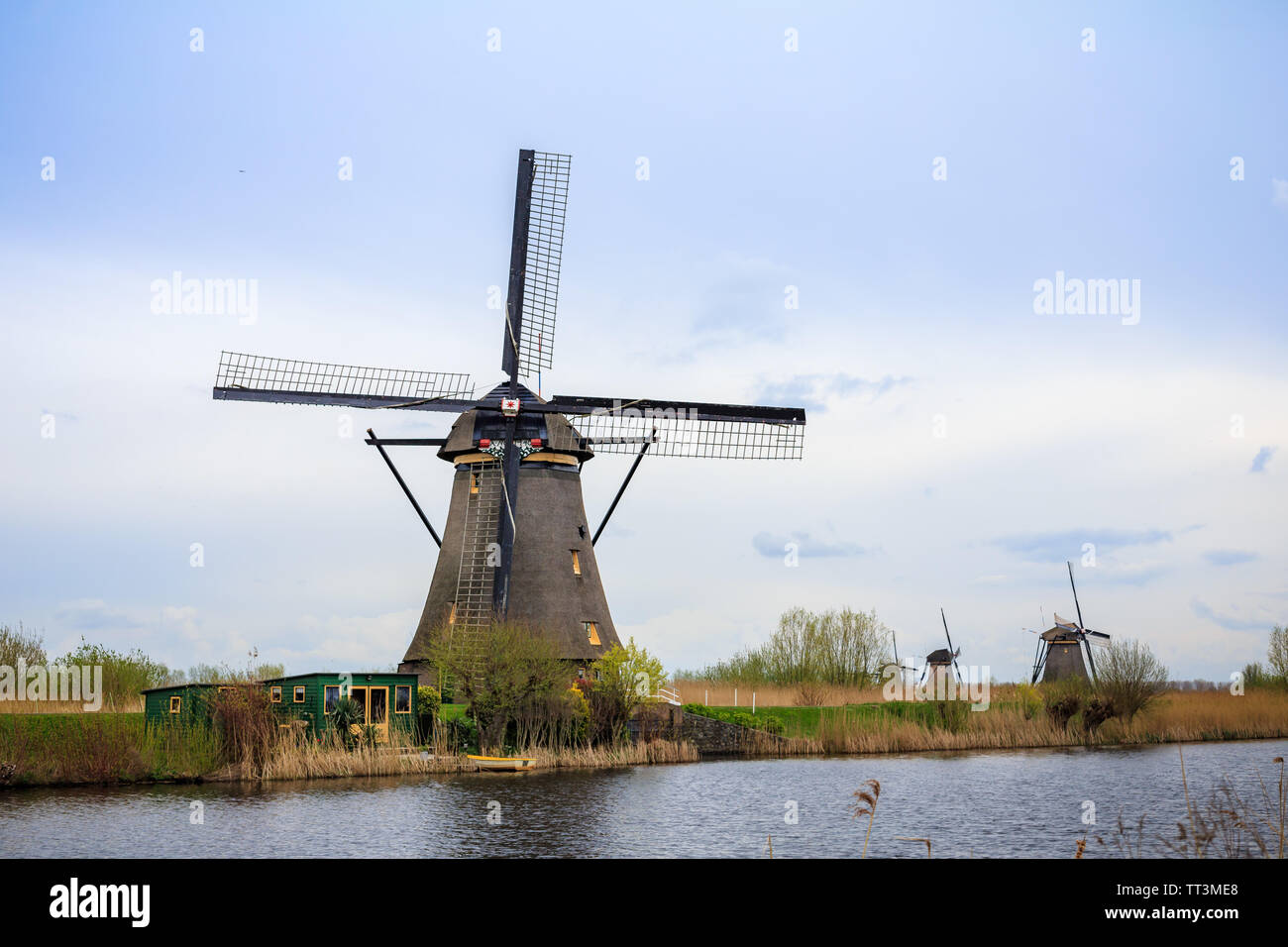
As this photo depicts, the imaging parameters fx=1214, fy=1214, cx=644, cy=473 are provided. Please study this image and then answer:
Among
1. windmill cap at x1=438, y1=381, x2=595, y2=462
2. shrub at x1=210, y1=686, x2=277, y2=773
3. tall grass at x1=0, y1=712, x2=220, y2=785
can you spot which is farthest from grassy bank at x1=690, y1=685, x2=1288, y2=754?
tall grass at x1=0, y1=712, x2=220, y2=785

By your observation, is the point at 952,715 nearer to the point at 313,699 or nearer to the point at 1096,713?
the point at 1096,713

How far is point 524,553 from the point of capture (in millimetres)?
29391

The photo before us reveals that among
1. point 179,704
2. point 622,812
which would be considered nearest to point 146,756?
point 179,704

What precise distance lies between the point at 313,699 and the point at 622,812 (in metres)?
9.65

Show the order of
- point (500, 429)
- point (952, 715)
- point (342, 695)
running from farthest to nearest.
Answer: point (952, 715) < point (500, 429) < point (342, 695)

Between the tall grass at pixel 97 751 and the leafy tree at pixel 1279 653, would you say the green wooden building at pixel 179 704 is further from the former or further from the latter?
the leafy tree at pixel 1279 653

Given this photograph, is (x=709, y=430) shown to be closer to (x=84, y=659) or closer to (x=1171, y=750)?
(x=1171, y=750)

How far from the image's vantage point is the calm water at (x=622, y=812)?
14148 mm

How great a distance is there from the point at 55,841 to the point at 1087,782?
653 inches

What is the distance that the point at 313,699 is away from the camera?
24.6 metres

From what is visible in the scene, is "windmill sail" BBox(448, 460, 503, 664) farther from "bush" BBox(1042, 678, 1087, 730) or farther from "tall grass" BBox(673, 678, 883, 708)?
"bush" BBox(1042, 678, 1087, 730)

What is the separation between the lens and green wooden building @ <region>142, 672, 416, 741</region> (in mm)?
23656
